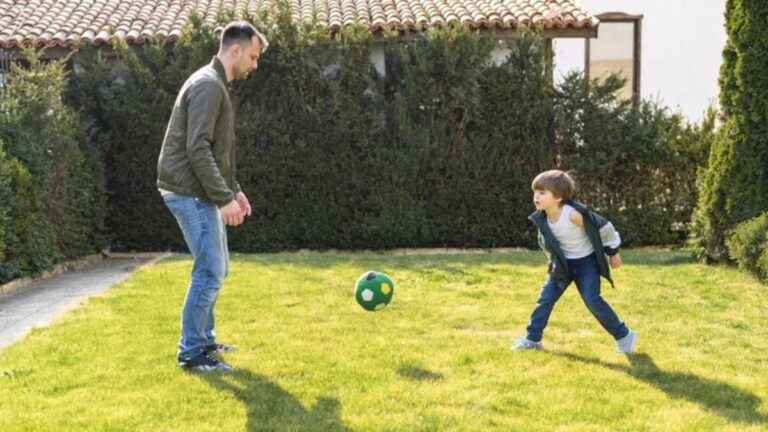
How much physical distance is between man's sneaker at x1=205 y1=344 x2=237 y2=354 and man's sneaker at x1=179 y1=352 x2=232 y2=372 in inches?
14.0

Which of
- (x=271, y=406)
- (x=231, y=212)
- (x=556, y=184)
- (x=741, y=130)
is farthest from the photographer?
(x=741, y=130)

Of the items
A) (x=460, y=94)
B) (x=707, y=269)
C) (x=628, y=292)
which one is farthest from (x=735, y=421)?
(x=460, y=94)

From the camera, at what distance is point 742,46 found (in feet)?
35.9

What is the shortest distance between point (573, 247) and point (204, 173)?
8.69ft

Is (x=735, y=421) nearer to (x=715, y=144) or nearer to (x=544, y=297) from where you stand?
(x=544, y=297)

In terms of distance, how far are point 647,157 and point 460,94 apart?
3112mm

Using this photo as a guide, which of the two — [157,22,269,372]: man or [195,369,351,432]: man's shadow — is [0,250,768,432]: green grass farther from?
[157,22,269,372]: man

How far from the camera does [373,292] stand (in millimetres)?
7801

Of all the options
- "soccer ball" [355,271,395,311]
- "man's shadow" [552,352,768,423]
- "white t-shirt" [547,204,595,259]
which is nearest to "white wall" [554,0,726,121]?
"soccer ball" [355,271,395,311]

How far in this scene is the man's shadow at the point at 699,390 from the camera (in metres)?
5.01

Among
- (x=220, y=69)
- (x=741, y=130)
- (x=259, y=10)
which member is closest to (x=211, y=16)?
(x=259, y=10)

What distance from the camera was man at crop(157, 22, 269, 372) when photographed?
5539mm

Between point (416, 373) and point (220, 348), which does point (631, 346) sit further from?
point (220, 348)

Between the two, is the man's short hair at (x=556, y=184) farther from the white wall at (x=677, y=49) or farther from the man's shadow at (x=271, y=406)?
the white wall at (x=677, y=49)
